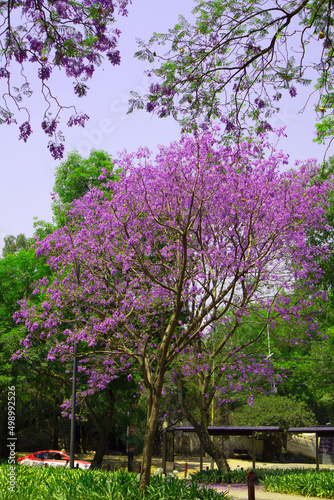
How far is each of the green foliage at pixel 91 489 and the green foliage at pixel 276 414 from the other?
3091 cm

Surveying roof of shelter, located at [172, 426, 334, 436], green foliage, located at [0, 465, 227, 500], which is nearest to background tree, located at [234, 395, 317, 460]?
roof of shelter, located at [172, 426, 334, 436]

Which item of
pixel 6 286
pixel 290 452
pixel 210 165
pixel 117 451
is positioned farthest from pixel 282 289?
pixel 117 451

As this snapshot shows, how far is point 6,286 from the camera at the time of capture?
28.3 meters

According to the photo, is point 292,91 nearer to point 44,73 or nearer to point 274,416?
point 44,73

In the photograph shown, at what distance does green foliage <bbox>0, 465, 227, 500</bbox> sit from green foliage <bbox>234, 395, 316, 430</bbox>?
3091cm

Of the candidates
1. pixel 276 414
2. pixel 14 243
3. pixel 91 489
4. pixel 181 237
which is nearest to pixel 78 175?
pixel 181 237

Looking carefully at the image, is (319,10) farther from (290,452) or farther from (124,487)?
(290,452)

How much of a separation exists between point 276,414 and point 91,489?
34.5 meters

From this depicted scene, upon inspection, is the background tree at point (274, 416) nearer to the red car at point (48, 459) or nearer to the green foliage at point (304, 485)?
the red car at point (48, 459)

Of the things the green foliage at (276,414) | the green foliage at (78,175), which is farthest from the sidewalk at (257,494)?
the green foliage at (276,414)

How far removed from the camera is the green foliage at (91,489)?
956 cm

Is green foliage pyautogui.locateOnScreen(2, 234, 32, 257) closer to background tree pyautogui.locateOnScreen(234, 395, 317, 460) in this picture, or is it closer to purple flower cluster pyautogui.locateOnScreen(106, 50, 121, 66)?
background tree pyautogui.locateOnScreen(234, 395, 317, 460)

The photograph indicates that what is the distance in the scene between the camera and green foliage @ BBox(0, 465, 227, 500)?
9562mm

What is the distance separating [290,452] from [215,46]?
4134 centimetres
